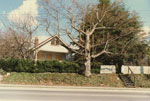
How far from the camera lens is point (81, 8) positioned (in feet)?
62.7

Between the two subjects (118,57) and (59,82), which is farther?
(118,57)

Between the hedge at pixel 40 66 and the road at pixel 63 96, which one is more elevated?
the hedge at pixel 40 66

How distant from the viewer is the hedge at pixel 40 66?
20547 millimetres

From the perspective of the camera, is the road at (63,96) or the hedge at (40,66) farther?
the hedge at (40,66)

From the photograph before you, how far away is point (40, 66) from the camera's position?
20.6 meters

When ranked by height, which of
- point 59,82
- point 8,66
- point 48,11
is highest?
point 48,11

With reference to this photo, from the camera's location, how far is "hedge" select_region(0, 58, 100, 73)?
20.5 metres

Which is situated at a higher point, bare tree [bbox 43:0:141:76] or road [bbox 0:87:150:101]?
bare tree [bbox 43:0:141:76]

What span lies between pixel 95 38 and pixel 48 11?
806 centimetres

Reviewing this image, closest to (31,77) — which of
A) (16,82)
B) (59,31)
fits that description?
(16,82)

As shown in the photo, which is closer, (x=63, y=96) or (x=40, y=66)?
(x=63, y=96)

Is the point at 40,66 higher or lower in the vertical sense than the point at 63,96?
higher

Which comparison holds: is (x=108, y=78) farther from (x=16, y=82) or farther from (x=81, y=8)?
(x=16, y=82)

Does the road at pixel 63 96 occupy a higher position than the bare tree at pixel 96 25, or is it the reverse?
the bare tree at pixel 96 25
